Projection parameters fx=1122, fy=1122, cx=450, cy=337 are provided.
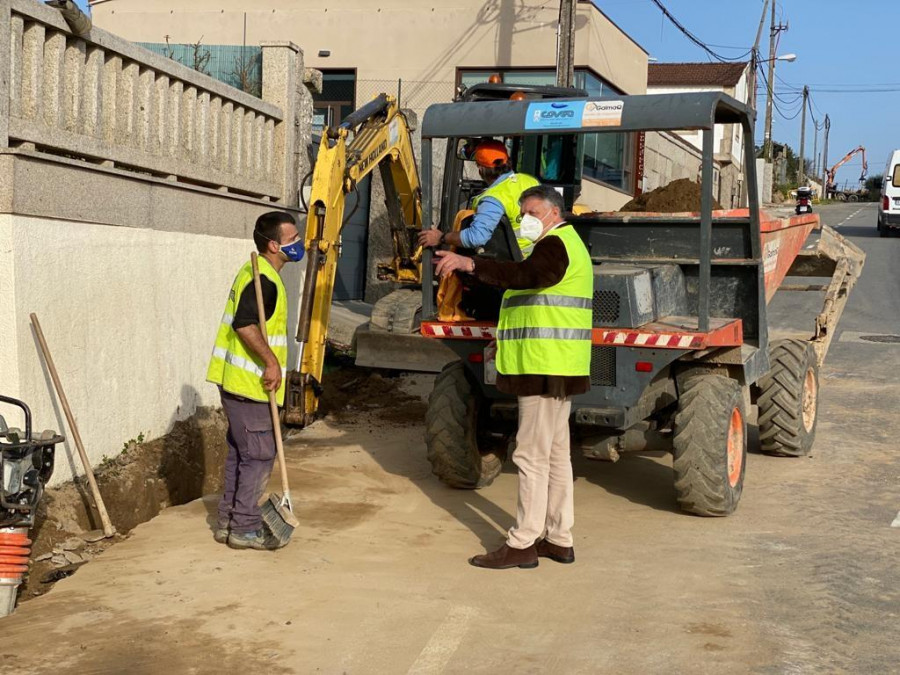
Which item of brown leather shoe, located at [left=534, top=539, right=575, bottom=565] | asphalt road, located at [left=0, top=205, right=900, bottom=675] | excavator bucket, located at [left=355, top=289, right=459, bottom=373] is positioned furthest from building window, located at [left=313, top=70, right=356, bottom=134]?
brown leather shoe, located at [left=534, top=539, right=575, bottom=565]

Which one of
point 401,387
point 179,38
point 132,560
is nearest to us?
point 132,560

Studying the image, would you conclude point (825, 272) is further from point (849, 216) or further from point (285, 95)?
point (849, 216)

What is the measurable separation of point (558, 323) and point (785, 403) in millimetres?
3829

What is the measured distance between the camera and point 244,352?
6316 millimetres

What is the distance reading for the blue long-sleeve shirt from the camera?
22.2ft

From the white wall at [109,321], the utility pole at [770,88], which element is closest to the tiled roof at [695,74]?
the utility pole at [770,88]

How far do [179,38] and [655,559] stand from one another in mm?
20116

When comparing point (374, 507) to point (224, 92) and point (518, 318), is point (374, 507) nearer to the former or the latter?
point (518, 318)

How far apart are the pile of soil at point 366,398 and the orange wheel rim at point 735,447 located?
411 centimetres

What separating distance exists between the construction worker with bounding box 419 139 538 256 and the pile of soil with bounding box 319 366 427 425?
3.95 meters

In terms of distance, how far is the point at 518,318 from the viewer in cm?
608

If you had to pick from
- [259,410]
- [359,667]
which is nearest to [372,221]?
[259,410]

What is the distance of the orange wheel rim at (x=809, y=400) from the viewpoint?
9.46 m

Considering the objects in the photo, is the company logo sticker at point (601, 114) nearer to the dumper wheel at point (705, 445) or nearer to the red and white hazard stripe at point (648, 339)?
the red and white hazard stripe at point (648, 339)
